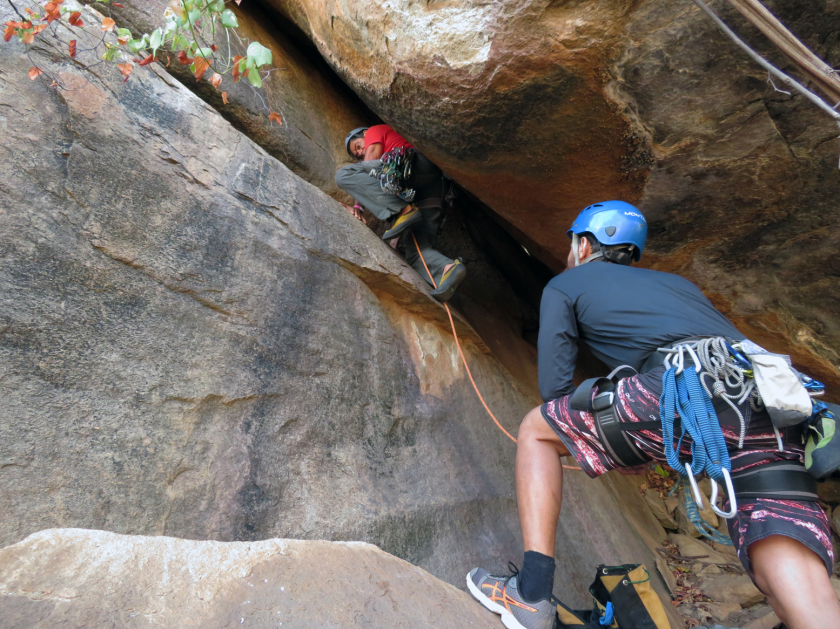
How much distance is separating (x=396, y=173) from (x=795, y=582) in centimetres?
352

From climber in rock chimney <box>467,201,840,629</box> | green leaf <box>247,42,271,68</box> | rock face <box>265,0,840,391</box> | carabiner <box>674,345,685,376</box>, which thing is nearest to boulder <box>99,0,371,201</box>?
rock face <box>265,0,840,391</box>

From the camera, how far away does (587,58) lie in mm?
2676

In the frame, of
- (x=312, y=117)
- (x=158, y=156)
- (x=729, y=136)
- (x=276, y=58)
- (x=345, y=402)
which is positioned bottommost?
(x=345, y=402)

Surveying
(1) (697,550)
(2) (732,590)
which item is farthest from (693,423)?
(1) (697,550)

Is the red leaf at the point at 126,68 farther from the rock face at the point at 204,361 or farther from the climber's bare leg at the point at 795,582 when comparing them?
the climber's bare leg at the point at 795,582

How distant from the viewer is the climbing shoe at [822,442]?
174 cm

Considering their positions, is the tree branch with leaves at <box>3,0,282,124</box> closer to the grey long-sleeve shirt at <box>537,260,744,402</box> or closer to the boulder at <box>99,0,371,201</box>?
the boulder at <box>99,0,371,201</box>

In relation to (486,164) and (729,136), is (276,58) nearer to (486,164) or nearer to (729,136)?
(486,164)

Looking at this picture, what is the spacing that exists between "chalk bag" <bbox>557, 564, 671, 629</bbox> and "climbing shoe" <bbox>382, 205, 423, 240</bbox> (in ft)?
9.09

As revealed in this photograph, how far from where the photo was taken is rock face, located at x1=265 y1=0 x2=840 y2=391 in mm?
2557

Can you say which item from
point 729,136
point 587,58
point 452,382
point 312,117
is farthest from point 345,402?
point 312,117

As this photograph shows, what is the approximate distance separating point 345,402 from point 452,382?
3.23 ft

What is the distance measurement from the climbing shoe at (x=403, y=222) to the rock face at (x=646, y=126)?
466mm

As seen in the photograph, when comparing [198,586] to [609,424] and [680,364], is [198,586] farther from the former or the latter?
[680,364]
